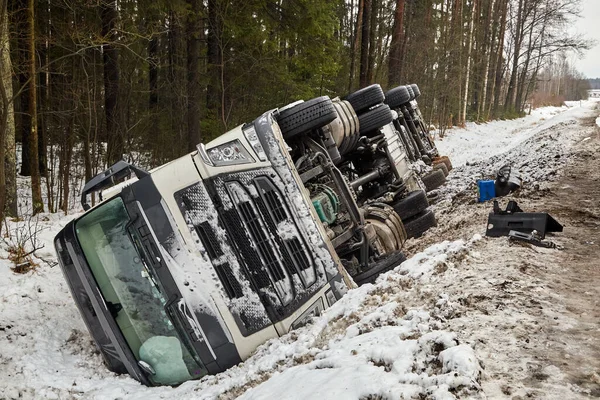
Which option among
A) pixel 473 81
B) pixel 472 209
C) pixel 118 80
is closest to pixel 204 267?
pixel 472 209

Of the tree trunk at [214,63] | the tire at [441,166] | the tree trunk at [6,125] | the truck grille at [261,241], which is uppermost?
the tree trunk at [214,63]

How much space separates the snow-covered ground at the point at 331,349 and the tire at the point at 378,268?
17.1 inches

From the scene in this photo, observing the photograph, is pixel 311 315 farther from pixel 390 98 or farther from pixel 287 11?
pixel 287 11

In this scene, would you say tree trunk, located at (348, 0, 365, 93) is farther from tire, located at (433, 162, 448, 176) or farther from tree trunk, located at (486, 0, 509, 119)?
tree trunk, located at (486, 0, 509, 119)

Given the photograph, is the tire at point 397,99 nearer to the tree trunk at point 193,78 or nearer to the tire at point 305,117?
the tree trunk at point 193,78

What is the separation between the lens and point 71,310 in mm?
4949

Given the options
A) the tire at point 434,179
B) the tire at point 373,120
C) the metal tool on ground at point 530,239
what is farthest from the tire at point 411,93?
the metal tool on ground at point 530,239

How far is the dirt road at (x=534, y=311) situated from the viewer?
7.32 feet

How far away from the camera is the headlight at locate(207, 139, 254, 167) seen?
3746mm

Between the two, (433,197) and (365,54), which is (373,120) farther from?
(365,54)

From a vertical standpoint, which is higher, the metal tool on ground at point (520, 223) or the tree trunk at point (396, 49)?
the tree trunk at point (396, 49)

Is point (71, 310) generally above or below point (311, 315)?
above

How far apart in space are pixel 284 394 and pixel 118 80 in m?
10.1

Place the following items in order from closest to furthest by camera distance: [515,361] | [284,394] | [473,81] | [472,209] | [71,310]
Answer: [515,361]
[284,394]
[71,310]
[472,209]
[473,81]
